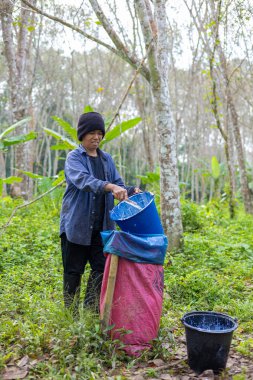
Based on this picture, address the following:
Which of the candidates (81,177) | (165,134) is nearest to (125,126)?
(165,134)

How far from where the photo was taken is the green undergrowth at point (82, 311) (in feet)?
10.1

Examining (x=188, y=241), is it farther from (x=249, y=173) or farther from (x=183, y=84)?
(x=183, y=84)

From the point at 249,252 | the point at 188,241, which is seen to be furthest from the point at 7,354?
the point at 249,252

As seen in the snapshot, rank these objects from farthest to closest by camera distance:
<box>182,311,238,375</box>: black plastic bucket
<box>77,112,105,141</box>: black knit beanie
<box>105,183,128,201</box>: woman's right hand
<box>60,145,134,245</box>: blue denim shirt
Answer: <box>77,112,105,141</box>: black knit beanie < <box>60,145,134,245</box>: blue denim shirt < <box>105,183,128,201</box>: woman's right hand < <box>182,311,238,375</box>: black plastic bucket

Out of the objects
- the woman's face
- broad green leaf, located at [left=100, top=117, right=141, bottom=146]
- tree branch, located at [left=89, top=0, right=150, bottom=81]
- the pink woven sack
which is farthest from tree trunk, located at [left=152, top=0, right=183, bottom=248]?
the pink woven sack

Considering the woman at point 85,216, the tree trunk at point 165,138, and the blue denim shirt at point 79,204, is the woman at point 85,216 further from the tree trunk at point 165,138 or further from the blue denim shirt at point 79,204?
the tree trunk at point 165,138

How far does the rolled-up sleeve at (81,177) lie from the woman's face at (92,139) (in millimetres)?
137

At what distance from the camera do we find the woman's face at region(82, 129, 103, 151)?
3.62m

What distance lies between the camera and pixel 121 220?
3.32 m

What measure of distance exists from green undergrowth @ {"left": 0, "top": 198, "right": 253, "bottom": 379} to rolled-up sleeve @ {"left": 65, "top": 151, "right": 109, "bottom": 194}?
95cm

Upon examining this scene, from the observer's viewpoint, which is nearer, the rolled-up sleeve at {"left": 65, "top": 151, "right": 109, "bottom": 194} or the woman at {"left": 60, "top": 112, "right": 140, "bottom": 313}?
the rolled-up sleeve at {"left": 65, "top": 151, "right": 109, "bottom": 194}

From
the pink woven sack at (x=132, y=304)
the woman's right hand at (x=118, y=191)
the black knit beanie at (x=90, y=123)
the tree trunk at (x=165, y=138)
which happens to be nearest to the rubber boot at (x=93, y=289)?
the pink woven sack at (x=132, y=304)

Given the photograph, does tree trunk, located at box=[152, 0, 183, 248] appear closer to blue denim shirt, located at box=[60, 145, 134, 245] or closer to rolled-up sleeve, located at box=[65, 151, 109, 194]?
blue denim shirt, located at box=[60, 145, 134, 245]

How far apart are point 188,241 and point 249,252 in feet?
2.99
